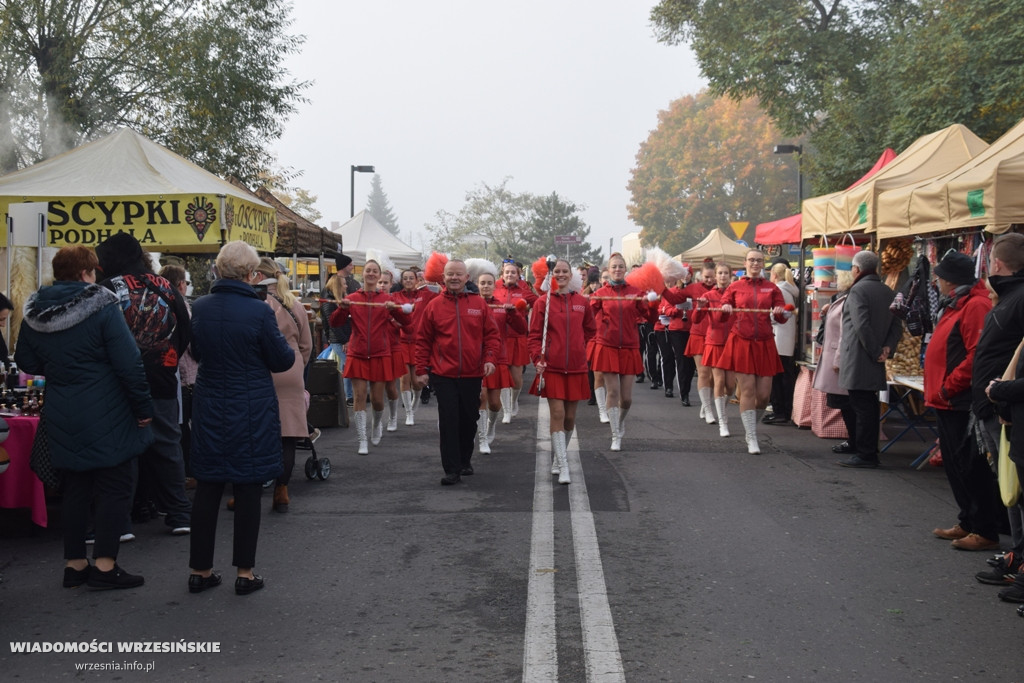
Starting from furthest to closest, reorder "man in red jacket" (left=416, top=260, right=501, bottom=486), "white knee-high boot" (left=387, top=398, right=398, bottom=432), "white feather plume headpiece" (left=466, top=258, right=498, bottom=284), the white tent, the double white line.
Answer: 1. the white tent
2. "white knee-high boot" (left=387, top=398, right=398, bottom=432)
3. "white feather plume headpiece" (left=466, top=258, right=498, bottom=284)
4. "man in red jacket" (left=416, top=260, right=501, bottom=486)
5. the double white line

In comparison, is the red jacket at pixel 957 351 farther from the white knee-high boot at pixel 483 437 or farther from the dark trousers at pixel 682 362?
the dark trousers at pixel 682 362

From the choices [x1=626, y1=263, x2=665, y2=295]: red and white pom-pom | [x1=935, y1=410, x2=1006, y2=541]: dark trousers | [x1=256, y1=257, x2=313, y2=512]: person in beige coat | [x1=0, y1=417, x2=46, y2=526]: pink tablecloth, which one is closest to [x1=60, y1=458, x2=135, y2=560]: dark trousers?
[x1=0, y1=417, x2=46, y2=526]: pink tablecloth

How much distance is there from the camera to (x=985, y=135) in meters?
20.9

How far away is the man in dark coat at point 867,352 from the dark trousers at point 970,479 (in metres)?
2.81

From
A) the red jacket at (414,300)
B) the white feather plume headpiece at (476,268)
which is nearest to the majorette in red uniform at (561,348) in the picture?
the white feather plume headpiece at (476,268)

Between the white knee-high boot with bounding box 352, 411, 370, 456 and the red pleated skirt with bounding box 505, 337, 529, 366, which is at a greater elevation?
the red pleated skirt with bounding box 505, 337, 529, 366

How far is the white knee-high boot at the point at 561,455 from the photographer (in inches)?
336

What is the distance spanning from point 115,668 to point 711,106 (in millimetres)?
82006

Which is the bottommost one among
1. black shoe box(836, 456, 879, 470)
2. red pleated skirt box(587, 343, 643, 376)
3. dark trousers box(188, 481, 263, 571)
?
black shoe box(836, 456, 879, 470)

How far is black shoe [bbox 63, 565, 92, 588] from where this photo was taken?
224 inches

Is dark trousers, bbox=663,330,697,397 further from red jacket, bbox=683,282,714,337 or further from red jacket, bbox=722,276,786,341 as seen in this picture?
red jacket, bbox=722,276,786,341

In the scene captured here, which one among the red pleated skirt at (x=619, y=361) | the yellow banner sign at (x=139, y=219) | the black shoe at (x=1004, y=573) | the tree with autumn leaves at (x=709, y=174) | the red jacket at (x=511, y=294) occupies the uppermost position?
the tree with autumn leaves at (x=709, y=174)

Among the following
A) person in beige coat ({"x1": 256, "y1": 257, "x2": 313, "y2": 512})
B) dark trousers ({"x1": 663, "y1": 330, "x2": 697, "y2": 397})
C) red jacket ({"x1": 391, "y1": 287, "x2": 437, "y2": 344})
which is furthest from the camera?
dark trousers ({"x1": 663, "y1": 330, "x2": 697, "y2": 397})

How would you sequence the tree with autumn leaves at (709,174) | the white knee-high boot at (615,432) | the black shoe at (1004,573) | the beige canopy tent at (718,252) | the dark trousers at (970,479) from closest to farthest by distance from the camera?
1. the black shoe at (1004,573)
2. the dark trousers at (970,479)
3. the white knee-high boot at (615,432)
4. the beige canopy tent at (718,252)
5. the tree with autumn leaves at (709,174)
